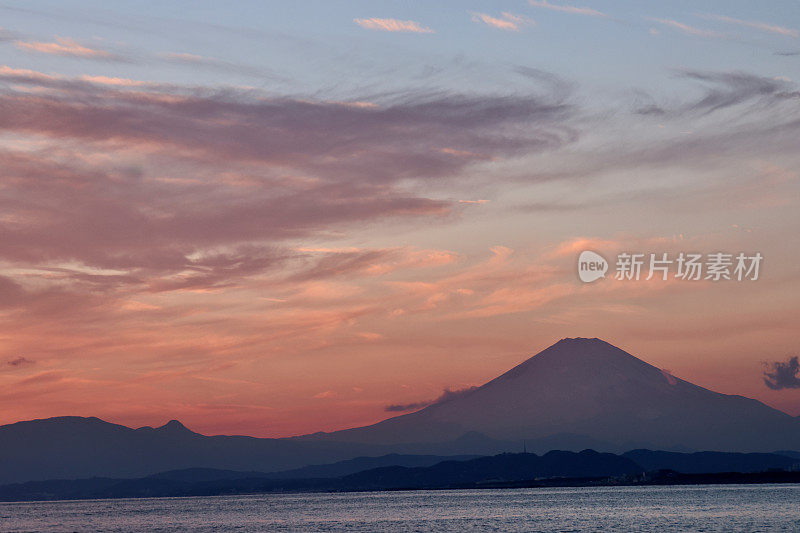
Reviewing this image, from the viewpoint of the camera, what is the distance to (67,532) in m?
162

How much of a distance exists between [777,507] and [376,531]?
266 ft

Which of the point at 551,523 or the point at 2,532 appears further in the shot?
the point at 2,532

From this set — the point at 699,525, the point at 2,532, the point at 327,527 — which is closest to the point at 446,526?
the point at 327,527

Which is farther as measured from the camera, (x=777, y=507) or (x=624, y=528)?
(x=777, y=507)

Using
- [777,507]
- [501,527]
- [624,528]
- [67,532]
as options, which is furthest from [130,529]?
[777,507]

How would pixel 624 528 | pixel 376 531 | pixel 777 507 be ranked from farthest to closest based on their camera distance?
pixel 777 507 → pixel 376 531 → pixel 624 528

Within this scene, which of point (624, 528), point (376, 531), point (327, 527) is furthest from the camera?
point (327, 527)

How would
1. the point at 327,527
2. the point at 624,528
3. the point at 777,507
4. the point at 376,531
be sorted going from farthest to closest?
the point at 777,507 → the point at 327,527 → the point at 376,531 → the point at 624,528

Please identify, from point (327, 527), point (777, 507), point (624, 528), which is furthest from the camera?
point (777, 507)

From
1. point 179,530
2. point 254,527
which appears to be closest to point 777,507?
point 254,527

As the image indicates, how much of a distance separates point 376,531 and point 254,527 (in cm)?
3623

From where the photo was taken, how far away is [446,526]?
145625 millimetres

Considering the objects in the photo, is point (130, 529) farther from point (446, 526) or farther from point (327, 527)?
point (446, 526)

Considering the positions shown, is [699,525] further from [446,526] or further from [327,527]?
[327,527]
